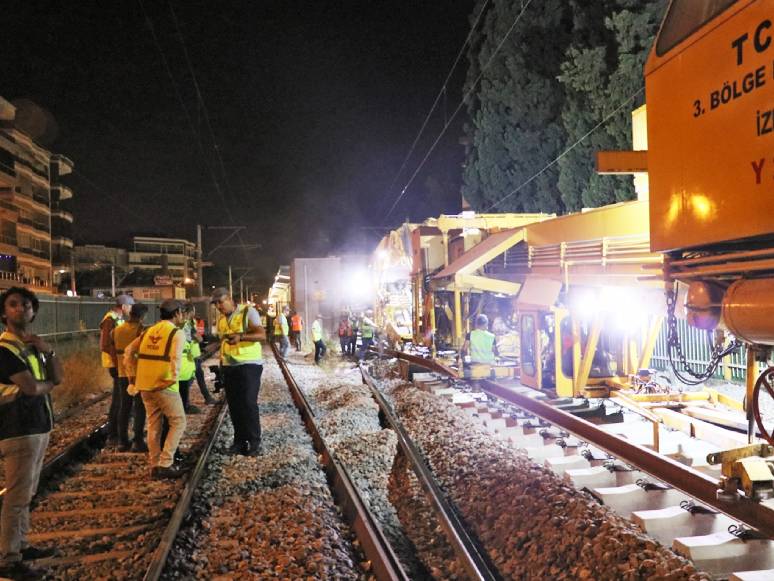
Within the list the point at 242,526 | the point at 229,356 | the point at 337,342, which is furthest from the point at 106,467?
the point at 337,342

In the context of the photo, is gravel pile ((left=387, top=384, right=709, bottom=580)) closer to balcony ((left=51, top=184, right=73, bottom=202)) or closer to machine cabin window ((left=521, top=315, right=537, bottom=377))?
machine cabin window ((left=521, top=315, right=537, bottom=377))

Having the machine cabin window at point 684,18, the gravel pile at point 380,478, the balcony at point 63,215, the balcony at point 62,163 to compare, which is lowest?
the gravel pile at point 380,478

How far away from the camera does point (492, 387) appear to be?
991 centimetres

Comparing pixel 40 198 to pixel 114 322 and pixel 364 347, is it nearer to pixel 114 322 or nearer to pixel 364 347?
pixel 364 347

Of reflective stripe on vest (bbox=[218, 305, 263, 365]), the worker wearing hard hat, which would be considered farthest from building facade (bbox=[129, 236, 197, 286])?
reflective stripe on vest (bbox=[218, 305, 263, 365])

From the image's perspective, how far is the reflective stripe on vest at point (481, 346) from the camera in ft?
34.9

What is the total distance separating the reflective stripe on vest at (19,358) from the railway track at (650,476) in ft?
14.9

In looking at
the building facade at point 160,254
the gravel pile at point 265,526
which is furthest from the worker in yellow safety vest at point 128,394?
the building facade at point 160,254

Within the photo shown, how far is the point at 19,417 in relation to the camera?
4301mm

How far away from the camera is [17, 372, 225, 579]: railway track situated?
453 centimetres

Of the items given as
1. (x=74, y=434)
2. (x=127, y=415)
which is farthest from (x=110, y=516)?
(x=74, y=434)

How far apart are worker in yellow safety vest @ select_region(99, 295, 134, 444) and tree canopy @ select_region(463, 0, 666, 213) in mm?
14667

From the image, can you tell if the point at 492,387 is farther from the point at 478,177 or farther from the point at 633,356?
the point at 478,177

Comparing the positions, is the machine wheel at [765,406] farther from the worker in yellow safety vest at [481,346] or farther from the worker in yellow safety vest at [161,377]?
the worker in yellow safety vest at [161,377]
